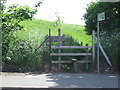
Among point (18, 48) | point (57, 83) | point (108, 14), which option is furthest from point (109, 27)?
point (57, 83)

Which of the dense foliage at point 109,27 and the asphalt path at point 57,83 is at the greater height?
the dense foliage at point 109,27

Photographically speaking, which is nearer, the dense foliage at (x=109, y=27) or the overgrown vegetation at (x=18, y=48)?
the overgrown vegetation at (x=18, y=48)

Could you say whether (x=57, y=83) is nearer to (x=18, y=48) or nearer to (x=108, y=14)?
(x=18, y=48)

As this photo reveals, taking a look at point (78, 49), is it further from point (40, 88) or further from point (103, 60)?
point (40, 88)

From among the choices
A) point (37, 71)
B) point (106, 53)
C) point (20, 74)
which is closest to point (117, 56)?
point (106, 53)

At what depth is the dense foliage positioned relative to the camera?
929 cm

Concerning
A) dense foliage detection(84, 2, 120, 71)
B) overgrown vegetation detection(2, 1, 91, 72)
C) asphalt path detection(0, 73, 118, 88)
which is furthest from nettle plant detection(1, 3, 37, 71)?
dense foliage detection(84, 2, 120, 71)

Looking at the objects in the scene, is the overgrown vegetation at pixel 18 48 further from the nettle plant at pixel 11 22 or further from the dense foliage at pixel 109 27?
the dense foliage at pixel 109 27

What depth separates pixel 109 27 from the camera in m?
11.6

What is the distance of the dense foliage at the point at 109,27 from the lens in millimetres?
9289

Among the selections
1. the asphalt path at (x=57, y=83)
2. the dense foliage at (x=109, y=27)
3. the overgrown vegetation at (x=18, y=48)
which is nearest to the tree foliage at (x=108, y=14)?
the dense foliage at (x=109, y=27)

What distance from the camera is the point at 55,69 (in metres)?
9.02

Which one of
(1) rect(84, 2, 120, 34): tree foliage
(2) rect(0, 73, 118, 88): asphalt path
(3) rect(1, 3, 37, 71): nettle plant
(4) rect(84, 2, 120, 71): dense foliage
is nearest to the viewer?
(2) rect(0, 73, 118, 88): asphalt path

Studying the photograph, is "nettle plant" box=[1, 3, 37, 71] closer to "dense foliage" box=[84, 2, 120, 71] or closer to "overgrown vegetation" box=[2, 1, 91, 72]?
"overgrown vegetation" box=[2, 1, 91, 72]
